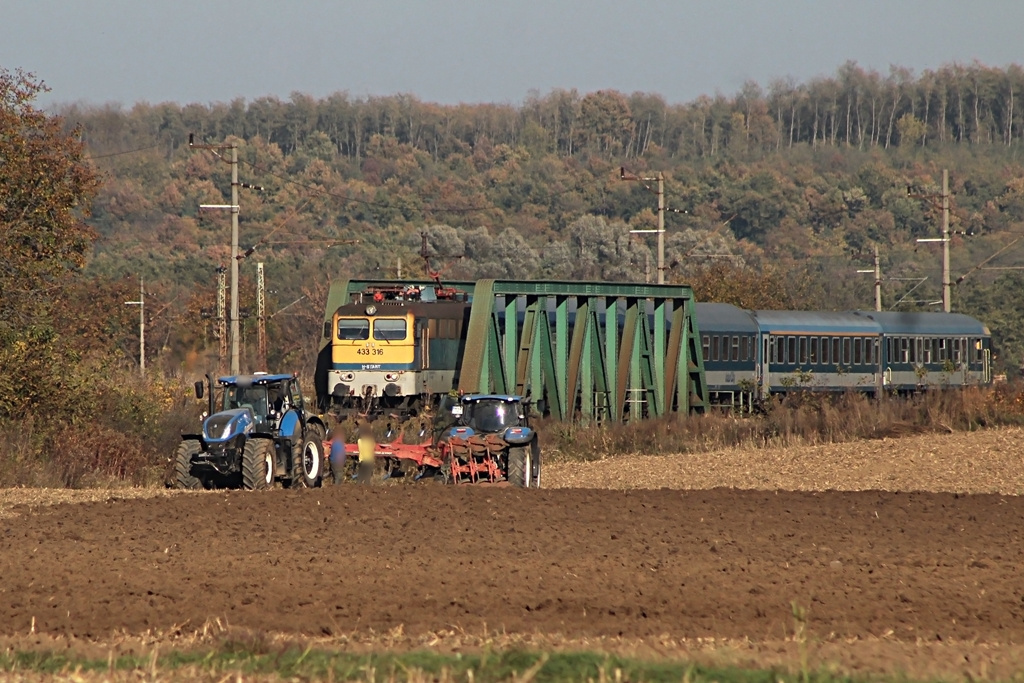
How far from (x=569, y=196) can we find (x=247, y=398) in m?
114

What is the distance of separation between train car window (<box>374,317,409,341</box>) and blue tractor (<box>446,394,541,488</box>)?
50.0 ft

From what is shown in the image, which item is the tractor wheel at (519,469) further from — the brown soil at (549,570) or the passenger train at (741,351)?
the passenger train at (741,351)

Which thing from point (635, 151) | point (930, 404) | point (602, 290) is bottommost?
point (930, 404)

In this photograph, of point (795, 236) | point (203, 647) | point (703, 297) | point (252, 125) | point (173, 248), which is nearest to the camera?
point (203, 647)

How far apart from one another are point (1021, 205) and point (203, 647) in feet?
440

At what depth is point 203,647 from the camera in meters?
10.6

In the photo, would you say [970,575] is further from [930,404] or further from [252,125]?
[252,125]

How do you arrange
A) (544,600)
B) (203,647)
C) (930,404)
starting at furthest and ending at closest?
(930,404), (544,600), (203,647)

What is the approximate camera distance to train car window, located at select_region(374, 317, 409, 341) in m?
39.6

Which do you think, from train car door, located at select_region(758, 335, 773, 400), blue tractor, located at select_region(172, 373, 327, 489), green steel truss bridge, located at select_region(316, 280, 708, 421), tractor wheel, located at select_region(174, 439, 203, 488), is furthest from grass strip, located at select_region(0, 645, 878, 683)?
train car door, located at select_region(758, 335, 773, 400)

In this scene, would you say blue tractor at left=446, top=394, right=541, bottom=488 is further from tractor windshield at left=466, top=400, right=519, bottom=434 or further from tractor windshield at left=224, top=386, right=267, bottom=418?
tractor windshield at left=224, top=386, right=267, bottom=418

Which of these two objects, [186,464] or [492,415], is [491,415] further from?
[186,464]

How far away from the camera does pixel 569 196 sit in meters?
137

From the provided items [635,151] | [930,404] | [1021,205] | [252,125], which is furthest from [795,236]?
[930,404]
